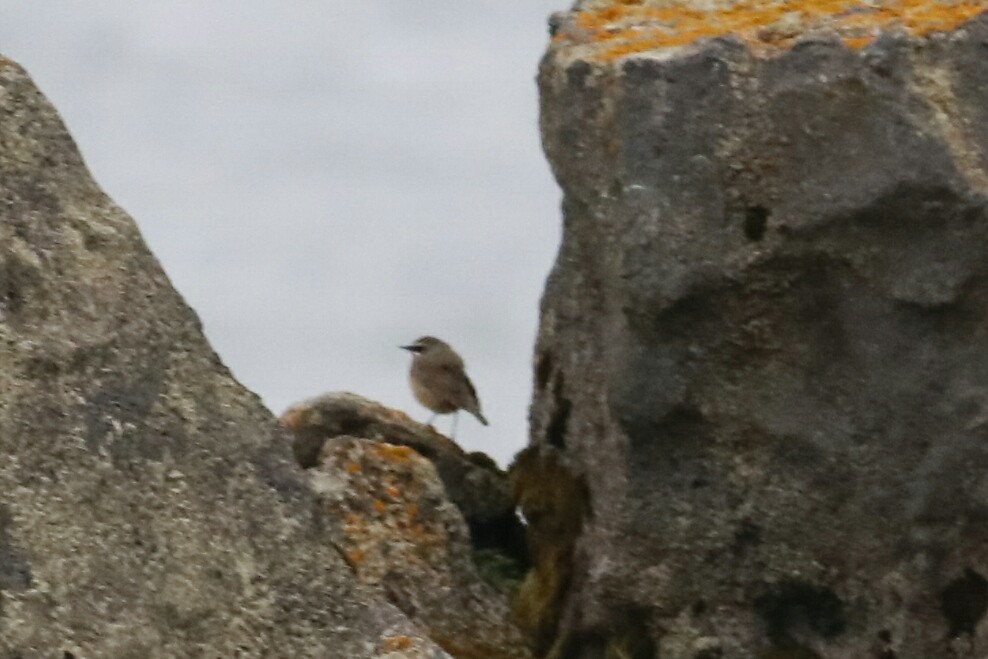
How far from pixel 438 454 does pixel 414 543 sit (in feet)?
3.05

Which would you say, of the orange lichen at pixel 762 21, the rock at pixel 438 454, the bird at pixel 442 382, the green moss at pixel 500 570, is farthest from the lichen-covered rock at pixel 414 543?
the bird at pixel 442 382

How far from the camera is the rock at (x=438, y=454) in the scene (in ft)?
34.9

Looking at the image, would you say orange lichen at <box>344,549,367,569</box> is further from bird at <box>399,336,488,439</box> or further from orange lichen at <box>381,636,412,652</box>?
bird at <box>399,336,488,439</box>

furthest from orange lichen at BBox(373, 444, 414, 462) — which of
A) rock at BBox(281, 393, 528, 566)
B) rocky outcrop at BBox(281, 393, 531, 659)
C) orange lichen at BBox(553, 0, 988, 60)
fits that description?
orange lichen at BBox(553, 0, 988, 60)

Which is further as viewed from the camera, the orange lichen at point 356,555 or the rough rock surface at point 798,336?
the orange lichen at point 356,555

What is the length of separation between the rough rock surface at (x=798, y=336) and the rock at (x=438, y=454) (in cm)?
134

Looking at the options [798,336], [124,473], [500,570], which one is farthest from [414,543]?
[124,473]

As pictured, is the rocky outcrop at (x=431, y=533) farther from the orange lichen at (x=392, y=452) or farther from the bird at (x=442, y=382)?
the bird at (x=442, y=382)

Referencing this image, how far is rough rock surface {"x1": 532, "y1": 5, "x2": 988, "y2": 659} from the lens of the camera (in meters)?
8.81

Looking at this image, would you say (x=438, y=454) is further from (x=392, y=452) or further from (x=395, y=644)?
(x=395, y=644)

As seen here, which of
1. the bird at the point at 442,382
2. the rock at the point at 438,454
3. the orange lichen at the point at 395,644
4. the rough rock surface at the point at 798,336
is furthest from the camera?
the bird at the point at 442,382

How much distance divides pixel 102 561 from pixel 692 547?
10.5 ft

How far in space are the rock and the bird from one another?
548 centimetres

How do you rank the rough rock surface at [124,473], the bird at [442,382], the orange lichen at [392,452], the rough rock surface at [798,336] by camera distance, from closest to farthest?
the rough rock surface at [124,473] < the rough rock surface at [798,336] < the orange lichen at [392,452] < the bird at [442,382]
